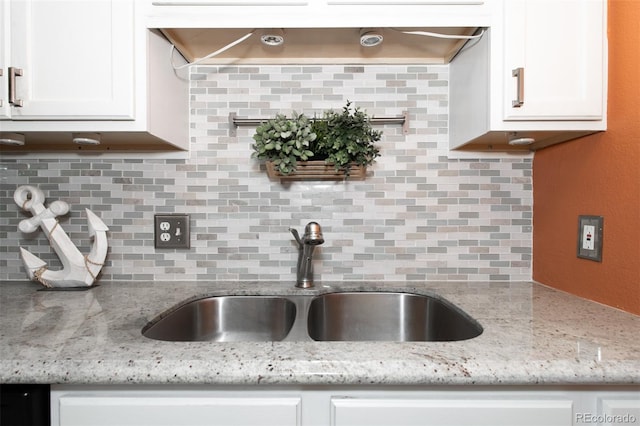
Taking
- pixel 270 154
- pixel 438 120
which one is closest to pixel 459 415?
pixel 270 154

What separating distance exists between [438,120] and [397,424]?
1.07 m

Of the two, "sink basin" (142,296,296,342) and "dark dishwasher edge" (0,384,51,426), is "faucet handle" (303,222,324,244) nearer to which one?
"sink basin" (142,296,296,342)

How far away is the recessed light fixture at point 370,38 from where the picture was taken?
1.06 m

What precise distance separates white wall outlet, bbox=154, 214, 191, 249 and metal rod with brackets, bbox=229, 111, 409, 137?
393mm

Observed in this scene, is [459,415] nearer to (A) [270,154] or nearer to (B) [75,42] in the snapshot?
(A) [270,154]

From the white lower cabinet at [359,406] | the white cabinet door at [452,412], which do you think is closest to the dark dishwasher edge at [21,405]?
the white lower cabinet at [359,406]

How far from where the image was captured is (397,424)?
27.3 inches

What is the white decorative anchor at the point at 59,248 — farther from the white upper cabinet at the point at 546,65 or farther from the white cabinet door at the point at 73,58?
the white upper cabinet at the point at 546,65

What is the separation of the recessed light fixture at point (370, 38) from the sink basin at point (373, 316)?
874 mm

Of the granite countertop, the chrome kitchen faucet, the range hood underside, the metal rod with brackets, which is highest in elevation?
the range hood underside

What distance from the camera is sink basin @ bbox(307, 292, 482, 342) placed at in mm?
1205

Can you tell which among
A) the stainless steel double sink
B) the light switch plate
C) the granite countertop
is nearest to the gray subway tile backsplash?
the stainless steel double sink

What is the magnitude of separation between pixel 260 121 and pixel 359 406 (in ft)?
3.35

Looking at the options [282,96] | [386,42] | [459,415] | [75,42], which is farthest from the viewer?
[282,96]
